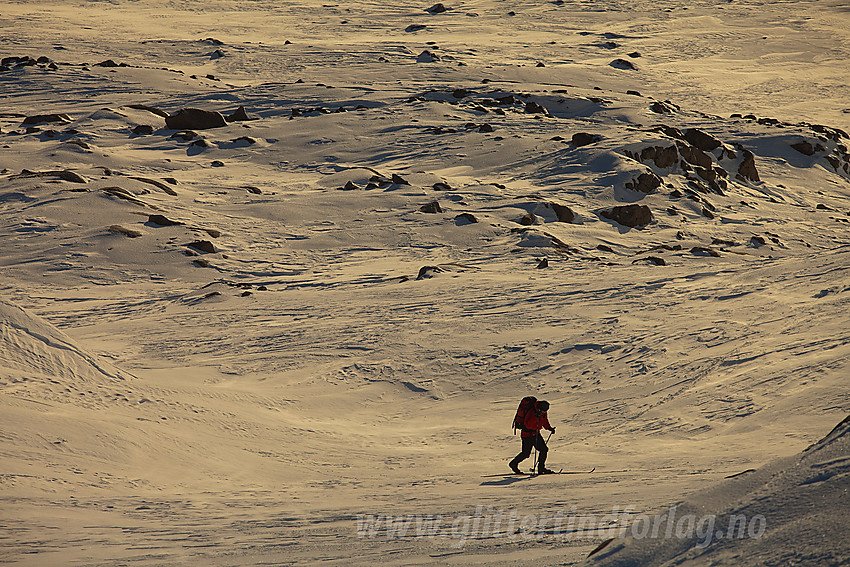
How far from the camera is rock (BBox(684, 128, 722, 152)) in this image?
24.6 meters

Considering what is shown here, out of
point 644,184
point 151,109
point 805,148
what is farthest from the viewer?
point 805,148

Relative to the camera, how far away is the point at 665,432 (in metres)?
8.20

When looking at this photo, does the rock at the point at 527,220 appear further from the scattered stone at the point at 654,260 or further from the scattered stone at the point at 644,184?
the scattered stone at the point at 644,184

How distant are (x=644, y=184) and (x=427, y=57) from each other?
16.9 m

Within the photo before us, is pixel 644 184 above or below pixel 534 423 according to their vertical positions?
below

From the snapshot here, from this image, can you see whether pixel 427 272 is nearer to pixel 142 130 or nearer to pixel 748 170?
pixel 142 130

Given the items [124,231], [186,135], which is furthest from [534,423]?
[186,135]

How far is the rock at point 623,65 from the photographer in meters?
37.9

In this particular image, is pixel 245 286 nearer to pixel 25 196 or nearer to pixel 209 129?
pixel 25 196

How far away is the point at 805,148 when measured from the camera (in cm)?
Result: 2638

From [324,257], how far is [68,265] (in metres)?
4.54

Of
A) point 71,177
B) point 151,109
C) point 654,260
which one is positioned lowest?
point 654,260

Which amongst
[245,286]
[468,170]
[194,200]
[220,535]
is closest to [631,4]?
[468,170]

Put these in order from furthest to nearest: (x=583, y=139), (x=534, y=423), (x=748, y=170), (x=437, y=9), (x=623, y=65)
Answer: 1. (x=437, y=9)
2. (x=623, y=65)
3. (x=748, y=170)
4. (x=583, y=139)
5. (x=534, y=423)
